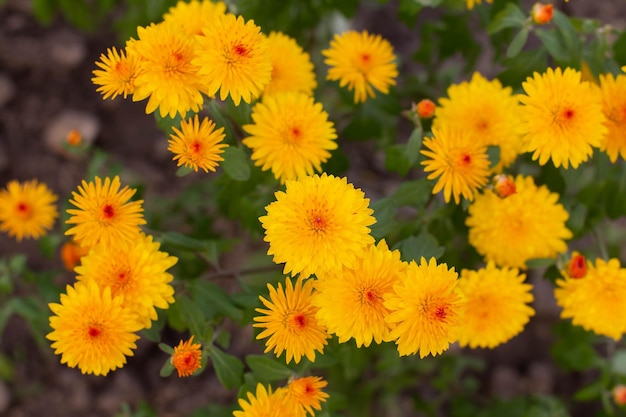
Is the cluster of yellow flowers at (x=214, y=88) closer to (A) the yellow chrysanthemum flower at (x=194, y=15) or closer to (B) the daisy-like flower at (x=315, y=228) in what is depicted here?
(A) the yellow chrysanthemum flower at (x=194, y=15)

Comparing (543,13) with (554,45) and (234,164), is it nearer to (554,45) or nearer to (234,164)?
(554,45)

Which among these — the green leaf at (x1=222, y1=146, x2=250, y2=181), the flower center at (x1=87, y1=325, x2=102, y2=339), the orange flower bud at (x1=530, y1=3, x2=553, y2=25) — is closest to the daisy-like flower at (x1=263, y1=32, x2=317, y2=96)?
the green leaf at (x1=222, y1=146, x2=250, y2=181)

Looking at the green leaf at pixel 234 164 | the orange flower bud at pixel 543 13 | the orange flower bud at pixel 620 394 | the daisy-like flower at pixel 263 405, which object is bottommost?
the daisy-like flower at pixel 263 405

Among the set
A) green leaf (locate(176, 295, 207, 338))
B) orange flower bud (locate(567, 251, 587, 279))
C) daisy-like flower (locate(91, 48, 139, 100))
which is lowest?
green leaf (locate(176, 295, 207, 338))

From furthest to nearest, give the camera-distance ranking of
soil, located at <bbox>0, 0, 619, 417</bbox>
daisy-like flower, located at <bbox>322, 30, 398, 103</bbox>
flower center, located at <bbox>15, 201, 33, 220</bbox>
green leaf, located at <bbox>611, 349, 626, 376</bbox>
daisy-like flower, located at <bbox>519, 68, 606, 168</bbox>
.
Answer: soil, located at <bbox>0, 0, 619, 417</bbox> → green leaf, located at <bbox>611, 349, 626, 376</bbox> → flower center, located at <bbox>15, 201, 33, 220</bbox> → daisy-like flower, located at <bbox>322, 30, 398, 103</bbox> → daisy-like flower, located at <bbox>519, 68, 606, 168</bbox>

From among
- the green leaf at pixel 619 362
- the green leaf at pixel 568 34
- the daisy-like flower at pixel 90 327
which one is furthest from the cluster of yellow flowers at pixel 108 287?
the green leaf at pixel 619 362

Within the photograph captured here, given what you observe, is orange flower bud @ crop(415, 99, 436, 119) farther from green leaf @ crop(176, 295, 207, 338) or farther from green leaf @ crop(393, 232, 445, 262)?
green leaf @ crop(176, 295, 207, 338)

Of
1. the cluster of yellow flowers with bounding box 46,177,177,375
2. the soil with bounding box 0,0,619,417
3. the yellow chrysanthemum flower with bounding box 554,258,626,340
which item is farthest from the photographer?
the soil with bounding box 0,0,619,417

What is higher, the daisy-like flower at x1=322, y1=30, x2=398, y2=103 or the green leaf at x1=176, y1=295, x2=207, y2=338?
the daisy-like flower at x1=322, y1=30, x2=398, y2=103
